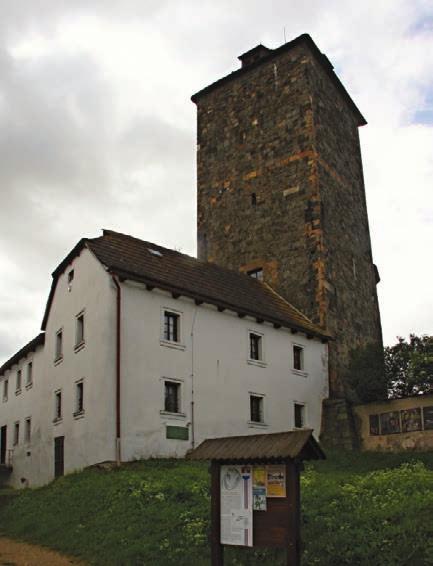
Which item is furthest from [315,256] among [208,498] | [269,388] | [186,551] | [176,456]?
[186,551]

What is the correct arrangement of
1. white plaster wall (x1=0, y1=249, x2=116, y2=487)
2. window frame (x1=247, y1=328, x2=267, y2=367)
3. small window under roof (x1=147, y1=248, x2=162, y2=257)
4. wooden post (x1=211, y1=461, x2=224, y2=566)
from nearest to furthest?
wooden post (x1=211, y1=461, x2=224, y2=566) < white plaster wall (x1=0, y1=249, x2=116, y2=487) < window frame (x1=247, y1=328, x2=267, y2=367) < small window under roof (x1=147, y1=248, x2=162, y2=257)

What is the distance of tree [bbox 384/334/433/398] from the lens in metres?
24.7

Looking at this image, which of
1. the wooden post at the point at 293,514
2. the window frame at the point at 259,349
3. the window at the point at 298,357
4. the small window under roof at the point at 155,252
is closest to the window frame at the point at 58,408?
the small window under roof at the point at 155,252

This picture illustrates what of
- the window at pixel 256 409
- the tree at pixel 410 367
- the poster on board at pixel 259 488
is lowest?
the poster on board at pixel 259 488

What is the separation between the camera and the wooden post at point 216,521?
987 centimetres

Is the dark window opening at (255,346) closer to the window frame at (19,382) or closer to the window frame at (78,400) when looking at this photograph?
the window frame at (78,400)

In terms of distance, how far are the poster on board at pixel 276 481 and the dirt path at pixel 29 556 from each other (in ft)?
14.2

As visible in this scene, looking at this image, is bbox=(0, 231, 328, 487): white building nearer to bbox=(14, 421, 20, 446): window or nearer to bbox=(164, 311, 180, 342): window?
bbox=(164, 311, 180, 342): window

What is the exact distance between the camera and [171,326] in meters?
23.0

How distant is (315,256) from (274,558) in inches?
798

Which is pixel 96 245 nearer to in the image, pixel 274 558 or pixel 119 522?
pixel 119 522

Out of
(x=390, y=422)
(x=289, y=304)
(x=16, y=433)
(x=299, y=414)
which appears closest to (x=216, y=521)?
(x=390, y=422)

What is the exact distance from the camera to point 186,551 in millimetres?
11461

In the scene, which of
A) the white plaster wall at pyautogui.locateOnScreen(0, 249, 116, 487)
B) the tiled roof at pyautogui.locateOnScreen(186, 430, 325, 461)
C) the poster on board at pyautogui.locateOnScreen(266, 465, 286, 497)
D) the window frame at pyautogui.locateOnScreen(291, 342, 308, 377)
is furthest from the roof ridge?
the poster on board at pyautogui.locateOnScreen(266, 465, 286, 497)
